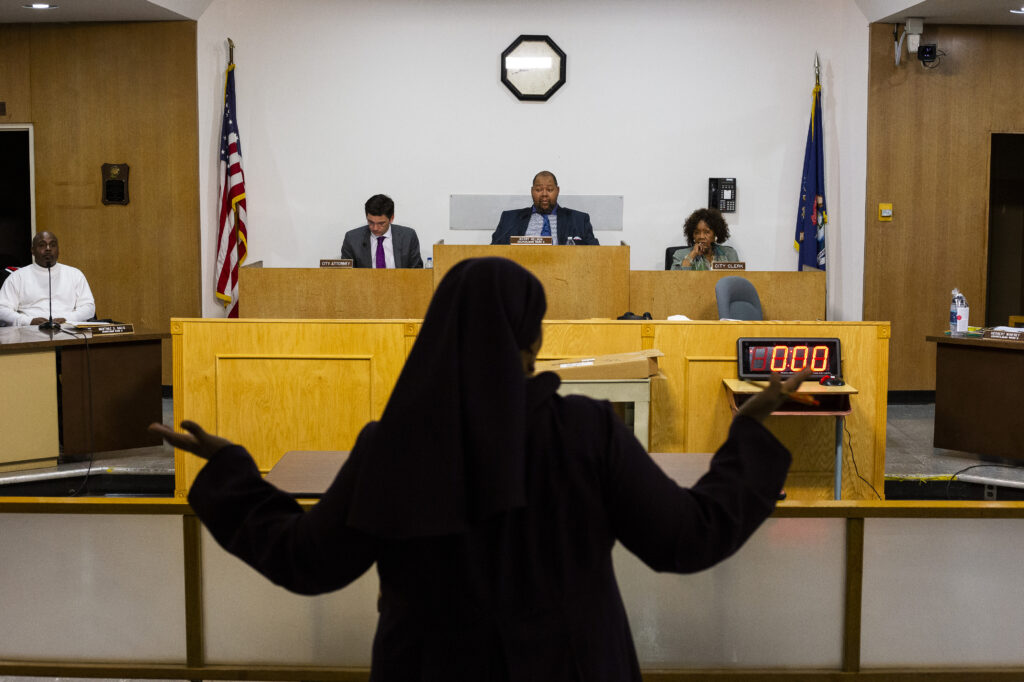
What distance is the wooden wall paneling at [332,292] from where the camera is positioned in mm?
5344

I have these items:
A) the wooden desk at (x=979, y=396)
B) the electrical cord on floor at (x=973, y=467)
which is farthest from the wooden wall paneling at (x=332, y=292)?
the wooden desk at (x=979, y=396)

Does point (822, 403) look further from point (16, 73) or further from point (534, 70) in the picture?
point (16, 73)

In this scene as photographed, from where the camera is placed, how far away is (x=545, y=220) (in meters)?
6.91

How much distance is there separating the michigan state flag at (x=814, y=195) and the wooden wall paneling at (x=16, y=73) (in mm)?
6465

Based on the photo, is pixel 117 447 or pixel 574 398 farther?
pixel 117 447

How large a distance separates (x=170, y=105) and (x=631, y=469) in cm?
732

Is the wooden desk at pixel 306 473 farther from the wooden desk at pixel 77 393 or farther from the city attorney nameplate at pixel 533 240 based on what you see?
the wooden desk at pixel 77 393

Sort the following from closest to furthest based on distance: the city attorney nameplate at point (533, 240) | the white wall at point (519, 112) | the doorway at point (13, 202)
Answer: the city attorney nameplate at point (533, 240) < the white wall at point (519, 112) < the doorway at point (13, 202)

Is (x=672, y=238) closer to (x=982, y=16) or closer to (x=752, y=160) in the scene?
(x=752, y=160)

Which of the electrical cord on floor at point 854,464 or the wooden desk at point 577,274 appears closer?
the electrical cord on floor at point 854,464

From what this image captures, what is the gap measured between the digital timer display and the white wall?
350 cm

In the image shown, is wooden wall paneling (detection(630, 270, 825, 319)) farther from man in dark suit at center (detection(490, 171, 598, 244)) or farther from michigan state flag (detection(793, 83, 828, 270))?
michigan state flag (detection(793, 83, 828, 270))

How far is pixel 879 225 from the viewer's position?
7570mm

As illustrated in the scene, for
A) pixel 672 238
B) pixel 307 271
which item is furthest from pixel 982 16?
Answer: pixel 307 271
